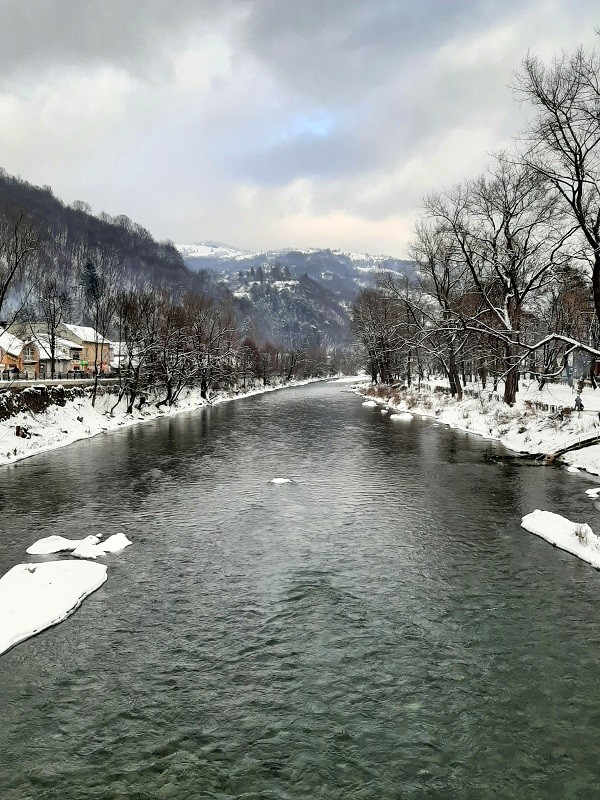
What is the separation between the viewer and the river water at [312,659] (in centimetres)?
525

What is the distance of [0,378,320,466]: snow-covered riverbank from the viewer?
25688mm

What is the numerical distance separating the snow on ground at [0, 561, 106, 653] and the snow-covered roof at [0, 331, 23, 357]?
230 ft

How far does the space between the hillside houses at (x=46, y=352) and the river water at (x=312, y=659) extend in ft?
184

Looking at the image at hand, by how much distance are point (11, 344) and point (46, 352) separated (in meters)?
7.51

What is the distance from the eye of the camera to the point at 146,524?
1351cm

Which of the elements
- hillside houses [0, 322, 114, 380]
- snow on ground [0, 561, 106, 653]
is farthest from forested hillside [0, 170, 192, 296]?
snow on ground [0, 561, 106, 653]

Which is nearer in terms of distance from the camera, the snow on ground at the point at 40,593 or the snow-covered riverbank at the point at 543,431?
the snow on ground at the point at 40,593

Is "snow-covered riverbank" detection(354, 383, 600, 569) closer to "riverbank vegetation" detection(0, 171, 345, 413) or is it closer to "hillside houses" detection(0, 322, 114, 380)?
"riverbank vegetation" detection(0, 171, 345, 413)

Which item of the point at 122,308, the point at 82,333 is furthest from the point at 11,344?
the point at 122,308

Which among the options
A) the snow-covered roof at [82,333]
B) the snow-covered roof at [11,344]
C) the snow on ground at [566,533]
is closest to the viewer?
the snow on ground at [566,533]

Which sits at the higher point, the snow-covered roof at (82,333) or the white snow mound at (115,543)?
the snow-covered roof at (82,333)

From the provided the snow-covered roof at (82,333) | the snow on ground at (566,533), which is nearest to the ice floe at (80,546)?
the snow on ground at (566,533)

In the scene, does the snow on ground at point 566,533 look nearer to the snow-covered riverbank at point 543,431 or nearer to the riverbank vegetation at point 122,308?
the snow-covered riverbank at point 543,431

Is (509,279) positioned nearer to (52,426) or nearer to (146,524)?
(146,524)
